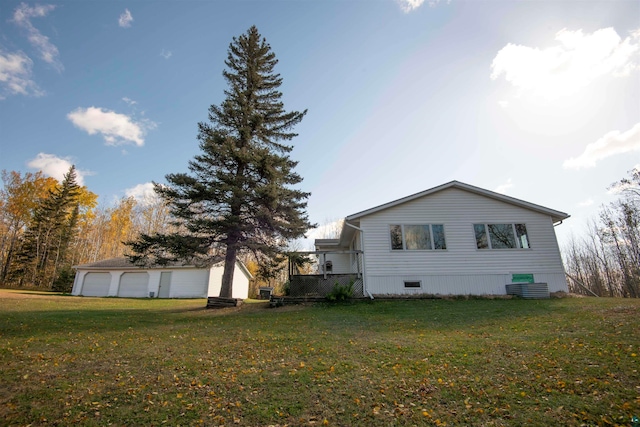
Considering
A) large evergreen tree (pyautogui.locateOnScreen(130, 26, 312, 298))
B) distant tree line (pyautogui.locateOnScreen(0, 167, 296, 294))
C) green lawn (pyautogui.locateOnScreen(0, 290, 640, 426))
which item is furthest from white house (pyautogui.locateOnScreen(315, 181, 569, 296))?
→ distant tree line (pyautogui.locateOnScreen(0, 167, 296, 294))

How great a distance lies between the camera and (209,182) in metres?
14.0

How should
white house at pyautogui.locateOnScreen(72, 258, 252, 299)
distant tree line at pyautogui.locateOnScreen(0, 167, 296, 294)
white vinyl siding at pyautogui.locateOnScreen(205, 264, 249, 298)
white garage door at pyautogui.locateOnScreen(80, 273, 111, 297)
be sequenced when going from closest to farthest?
white house at pyautogui.locateOnScreen(72, 258, 252, 299), white vinyl siding at pyautogui.locateOnScreen(205, 264, 249, 298), white garage door at pyautogui.locateOnScreen(80, 273, 111, 297), distant tree line at pyautogui.locateOnScreen(0, 167, 296, 294)

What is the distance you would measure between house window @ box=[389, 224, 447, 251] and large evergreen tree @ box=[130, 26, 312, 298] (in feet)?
15.4

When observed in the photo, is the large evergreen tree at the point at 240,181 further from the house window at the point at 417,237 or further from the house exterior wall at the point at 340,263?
the house exterior wall at the point at 340,263

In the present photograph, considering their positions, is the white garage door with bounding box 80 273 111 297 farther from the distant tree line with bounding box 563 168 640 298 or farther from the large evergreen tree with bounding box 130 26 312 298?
the distant tree line with bounding box 563 168 640 298

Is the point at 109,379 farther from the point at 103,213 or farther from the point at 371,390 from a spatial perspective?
the point at 103,213

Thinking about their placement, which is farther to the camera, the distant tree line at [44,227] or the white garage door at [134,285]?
the distant tree line at [44,227]

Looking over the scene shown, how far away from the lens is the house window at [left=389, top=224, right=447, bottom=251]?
590 inches

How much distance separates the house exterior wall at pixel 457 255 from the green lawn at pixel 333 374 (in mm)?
5479

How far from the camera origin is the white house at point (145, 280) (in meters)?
25.3

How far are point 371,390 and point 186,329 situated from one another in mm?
6872

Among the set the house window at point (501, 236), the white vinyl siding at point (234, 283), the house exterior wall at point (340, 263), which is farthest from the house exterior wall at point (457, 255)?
the white vinyl siding at point (234, 283)

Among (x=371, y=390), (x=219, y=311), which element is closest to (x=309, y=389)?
(x=371, y=390)

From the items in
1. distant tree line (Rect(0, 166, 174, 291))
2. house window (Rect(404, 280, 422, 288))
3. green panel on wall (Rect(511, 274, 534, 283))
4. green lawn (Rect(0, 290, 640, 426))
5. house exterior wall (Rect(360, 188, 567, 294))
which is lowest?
green lawn (Rect(0, 290, 640, 426))
